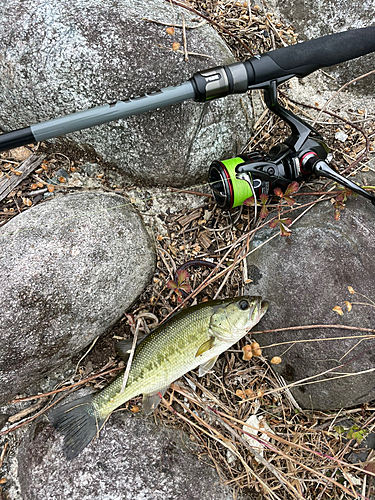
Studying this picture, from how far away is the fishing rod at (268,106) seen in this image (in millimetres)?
2166

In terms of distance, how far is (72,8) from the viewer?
2562 millimetres

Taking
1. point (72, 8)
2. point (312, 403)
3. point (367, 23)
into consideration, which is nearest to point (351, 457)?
point (312, 403)

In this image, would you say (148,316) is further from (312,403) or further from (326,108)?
(326,108)

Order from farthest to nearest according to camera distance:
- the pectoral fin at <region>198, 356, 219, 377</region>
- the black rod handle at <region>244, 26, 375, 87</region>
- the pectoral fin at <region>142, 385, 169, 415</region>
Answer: the pectoral fin at <region>198, 356, 219, 377</region>
the pectoral fin at <region>142, 385, 169, 415</region>
the black rod handle at <region>244, 26, 375, 87</region>

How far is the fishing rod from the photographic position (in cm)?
217

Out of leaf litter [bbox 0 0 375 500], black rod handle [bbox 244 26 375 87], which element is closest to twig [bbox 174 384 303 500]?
leaf litter [bbox 0 0 375 500]

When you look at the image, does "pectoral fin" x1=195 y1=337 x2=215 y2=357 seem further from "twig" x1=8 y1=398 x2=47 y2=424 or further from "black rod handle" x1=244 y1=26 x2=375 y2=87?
"black rod handle" x1=244 y1=26 x2=375 y2=87

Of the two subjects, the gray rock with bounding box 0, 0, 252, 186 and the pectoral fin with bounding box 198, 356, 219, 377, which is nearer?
the gray rock with bounding box 0, 0, 252, 186

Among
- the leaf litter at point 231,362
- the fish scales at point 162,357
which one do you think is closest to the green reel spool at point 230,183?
the leaf litter at point 231,362

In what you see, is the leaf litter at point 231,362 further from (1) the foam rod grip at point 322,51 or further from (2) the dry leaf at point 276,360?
(1) the foam rod grip at point 322,51

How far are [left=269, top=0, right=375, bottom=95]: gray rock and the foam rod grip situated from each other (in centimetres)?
82

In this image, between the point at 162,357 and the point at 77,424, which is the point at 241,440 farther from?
the point at 77,424

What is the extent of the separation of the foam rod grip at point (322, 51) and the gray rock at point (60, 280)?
5.37 feet

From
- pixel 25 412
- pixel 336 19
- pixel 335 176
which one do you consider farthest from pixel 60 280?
pixel 336 19
